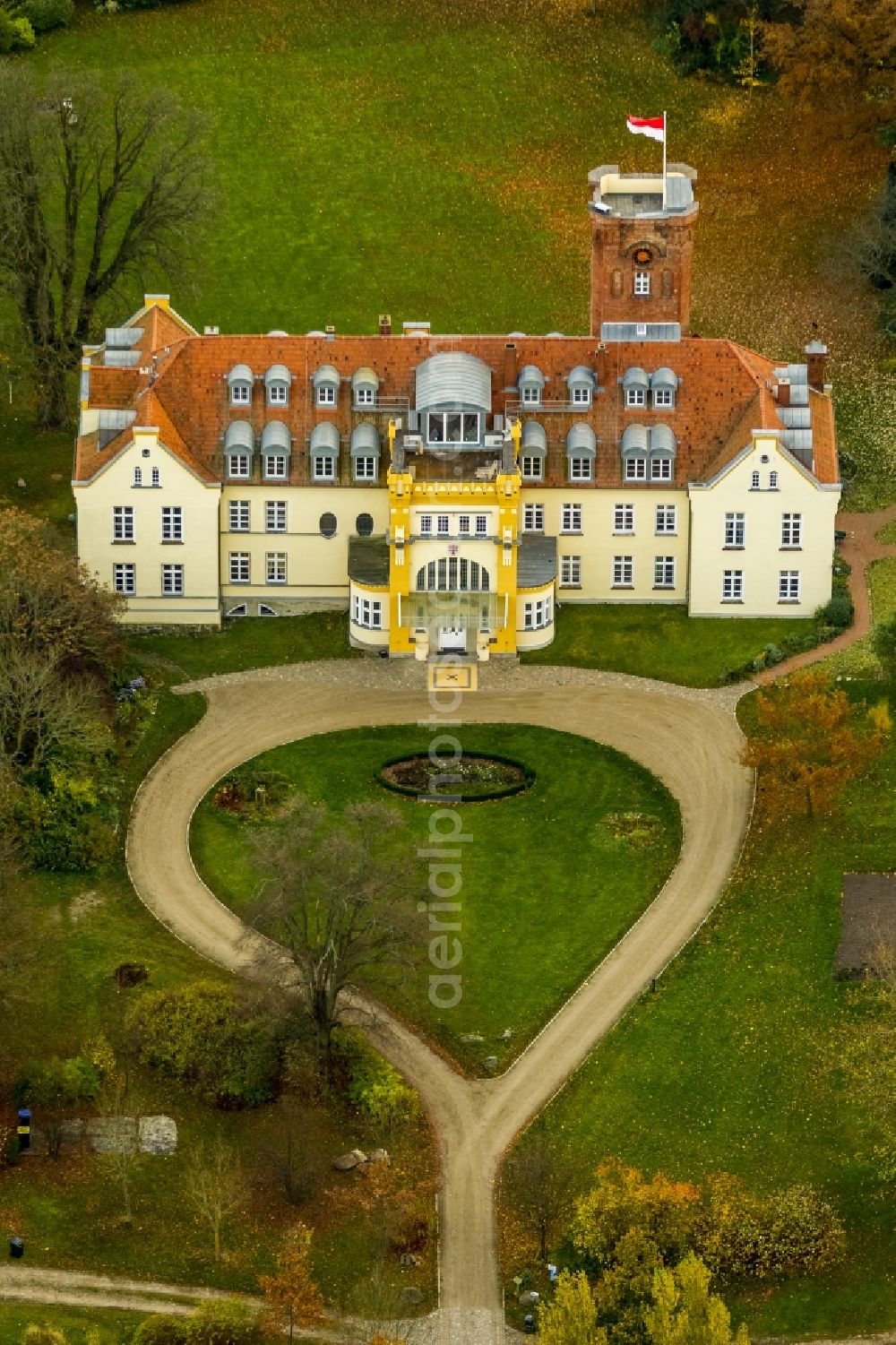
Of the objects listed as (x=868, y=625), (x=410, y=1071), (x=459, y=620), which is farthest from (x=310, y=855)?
(x=868, y=625)

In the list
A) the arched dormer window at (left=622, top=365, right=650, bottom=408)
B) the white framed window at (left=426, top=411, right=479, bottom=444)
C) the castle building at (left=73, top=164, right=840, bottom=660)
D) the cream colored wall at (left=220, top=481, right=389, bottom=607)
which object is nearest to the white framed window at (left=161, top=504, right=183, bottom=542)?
the castle building at (left=73, top=164, right=840, bottom=660)

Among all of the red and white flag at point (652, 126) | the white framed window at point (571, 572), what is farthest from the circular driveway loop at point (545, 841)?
the red and white flag at point (652, 126)

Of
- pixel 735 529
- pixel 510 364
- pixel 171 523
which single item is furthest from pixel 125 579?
pixel 735 529

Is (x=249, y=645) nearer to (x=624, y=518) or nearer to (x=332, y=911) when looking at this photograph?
(x=624, y=518)

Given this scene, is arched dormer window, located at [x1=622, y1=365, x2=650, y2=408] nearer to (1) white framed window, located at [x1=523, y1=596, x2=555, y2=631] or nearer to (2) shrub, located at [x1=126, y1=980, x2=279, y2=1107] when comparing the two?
(1) white framed window, located at [x1=523, y1=596, x2=555, y2=631]

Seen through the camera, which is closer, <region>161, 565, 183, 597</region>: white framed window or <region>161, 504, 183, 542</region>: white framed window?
<region>161, 504, 183, 542</region>: white framed window

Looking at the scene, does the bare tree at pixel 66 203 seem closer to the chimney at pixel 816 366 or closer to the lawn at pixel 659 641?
the lawn at pixel 659 641
